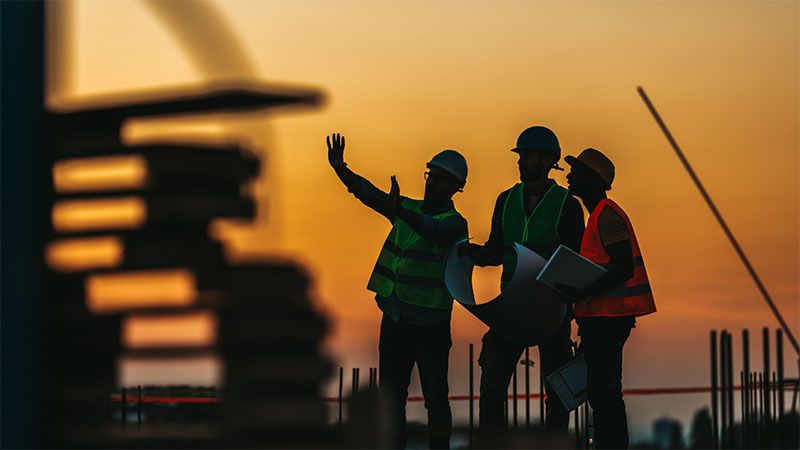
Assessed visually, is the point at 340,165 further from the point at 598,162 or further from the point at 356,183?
the point at 598,162

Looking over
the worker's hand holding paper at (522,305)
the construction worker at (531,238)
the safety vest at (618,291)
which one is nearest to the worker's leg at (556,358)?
the construction worker at (531,238)

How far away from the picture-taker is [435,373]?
8.20 meters

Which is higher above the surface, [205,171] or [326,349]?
[205,171]

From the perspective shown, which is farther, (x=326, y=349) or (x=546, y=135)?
(x=546, y=135)

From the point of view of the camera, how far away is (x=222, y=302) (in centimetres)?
484

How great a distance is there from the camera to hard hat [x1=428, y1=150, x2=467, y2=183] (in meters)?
8.27

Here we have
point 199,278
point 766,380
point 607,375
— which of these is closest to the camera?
point 199,278

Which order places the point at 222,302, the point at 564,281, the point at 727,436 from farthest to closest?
the point at 727,436 → the point at 564,281 → the point at 222,302

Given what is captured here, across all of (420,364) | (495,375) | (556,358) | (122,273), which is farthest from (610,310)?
(122,273)

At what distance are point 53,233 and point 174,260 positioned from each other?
0.66 m

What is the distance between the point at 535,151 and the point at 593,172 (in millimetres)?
576

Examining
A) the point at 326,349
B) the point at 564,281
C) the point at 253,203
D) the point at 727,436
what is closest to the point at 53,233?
the point at 253,203

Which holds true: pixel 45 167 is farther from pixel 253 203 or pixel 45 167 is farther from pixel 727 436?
pixel 727 436

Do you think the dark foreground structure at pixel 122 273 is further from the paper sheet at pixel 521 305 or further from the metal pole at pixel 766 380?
the metal pole at pixel 766 380
